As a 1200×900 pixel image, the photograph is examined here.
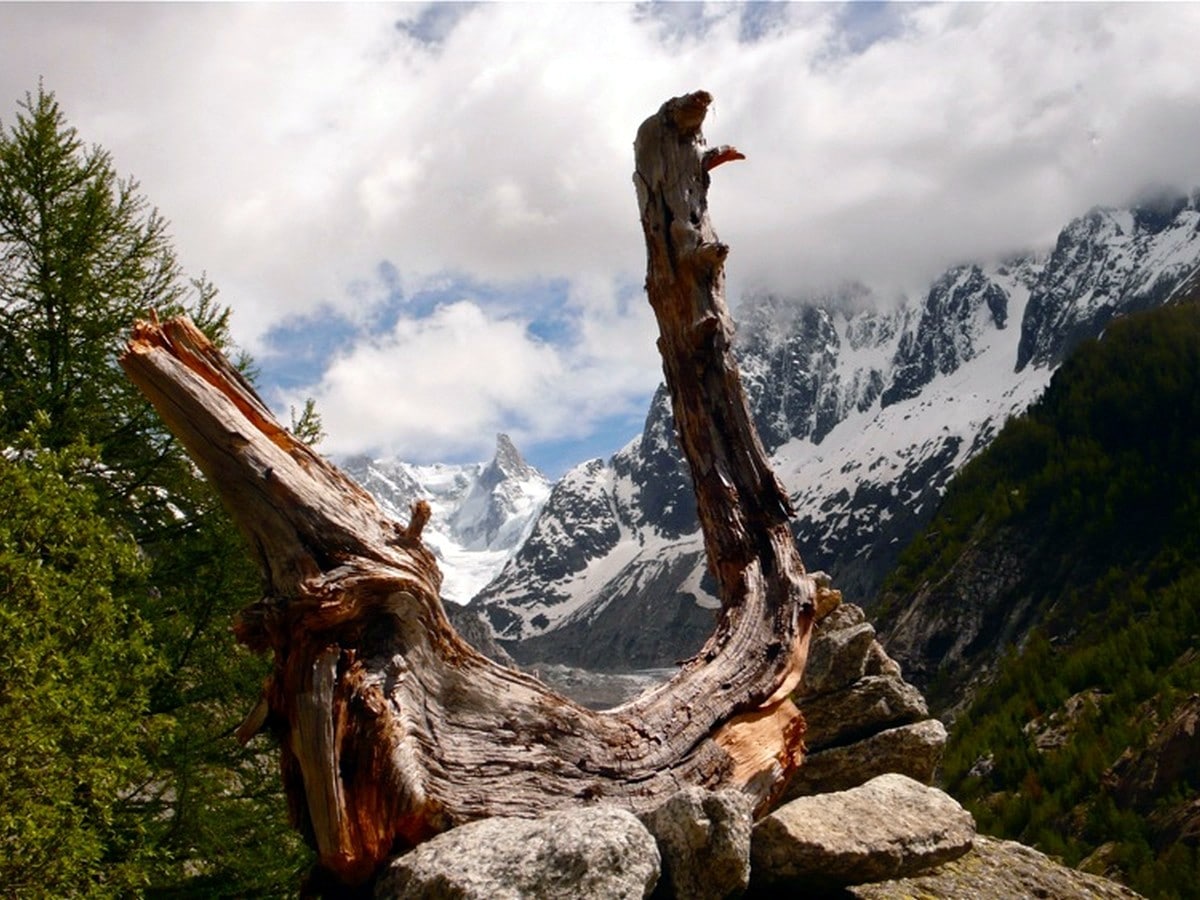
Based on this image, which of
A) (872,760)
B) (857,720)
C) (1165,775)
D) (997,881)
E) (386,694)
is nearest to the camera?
(386,694)

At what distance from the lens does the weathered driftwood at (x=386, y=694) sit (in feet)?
23.2

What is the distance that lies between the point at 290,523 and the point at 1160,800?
65.0 metres

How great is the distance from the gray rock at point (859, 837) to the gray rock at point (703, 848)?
0.87m

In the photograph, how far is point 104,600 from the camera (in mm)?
9680

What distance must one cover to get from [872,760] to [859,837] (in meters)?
5.86

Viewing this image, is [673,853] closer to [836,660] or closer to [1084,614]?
[836,660]

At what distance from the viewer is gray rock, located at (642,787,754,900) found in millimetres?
6988

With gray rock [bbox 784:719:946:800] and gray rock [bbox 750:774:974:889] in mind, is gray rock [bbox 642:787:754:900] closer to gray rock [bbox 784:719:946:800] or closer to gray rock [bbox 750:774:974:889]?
gray rock [bbox 750:774:974:889]

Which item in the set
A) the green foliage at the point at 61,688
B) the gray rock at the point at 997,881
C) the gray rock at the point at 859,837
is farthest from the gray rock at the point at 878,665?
the green foliage at the point at 61,688

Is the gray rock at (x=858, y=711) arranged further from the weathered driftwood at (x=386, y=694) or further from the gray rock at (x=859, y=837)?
the weathered driftwood at (x=386, y=694)

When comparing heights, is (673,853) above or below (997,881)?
above

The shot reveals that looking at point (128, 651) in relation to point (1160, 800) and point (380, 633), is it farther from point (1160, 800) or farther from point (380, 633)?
point (1160, 800)

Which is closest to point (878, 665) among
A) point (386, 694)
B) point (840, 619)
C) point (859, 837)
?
point (840, 619)

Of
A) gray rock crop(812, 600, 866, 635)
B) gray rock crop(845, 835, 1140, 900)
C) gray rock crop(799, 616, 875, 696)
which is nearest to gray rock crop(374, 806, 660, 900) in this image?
gray rock crop(845, 835, 1140, 900)
